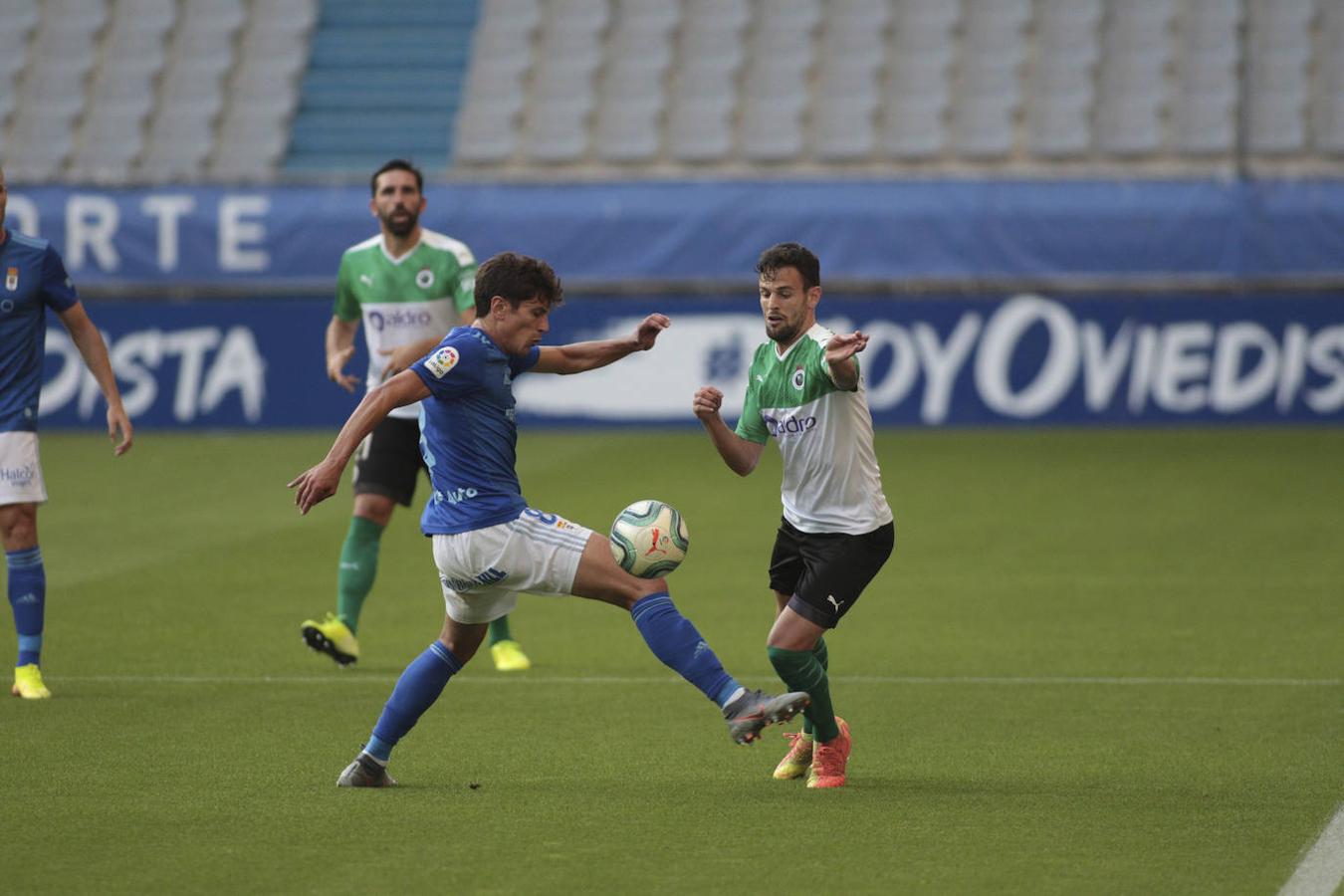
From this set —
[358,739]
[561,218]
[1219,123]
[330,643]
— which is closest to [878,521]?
[358,739]

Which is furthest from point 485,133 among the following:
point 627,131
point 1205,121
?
point 1205,121

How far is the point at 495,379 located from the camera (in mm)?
6211

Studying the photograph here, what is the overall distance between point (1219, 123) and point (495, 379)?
1646 centimetres

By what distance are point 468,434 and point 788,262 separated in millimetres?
1151

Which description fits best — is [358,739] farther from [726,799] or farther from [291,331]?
[291,331]

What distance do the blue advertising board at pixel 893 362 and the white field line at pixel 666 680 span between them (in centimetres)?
916

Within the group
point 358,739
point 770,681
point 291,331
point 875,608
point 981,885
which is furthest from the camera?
point 291,331

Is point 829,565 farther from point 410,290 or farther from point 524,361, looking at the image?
point 410,290

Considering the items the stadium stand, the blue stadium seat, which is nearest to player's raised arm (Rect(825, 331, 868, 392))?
the stadium stand

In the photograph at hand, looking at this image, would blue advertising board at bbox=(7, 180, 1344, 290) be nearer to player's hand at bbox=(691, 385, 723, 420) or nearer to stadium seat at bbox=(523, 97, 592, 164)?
stadium seat at bbox=(523, 97, 592, 164)

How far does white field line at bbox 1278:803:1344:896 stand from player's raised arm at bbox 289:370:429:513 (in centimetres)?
280

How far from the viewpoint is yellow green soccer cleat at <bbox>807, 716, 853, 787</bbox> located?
6.44 m

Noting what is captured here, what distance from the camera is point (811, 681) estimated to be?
6391mm

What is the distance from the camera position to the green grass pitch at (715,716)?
5.48 m
